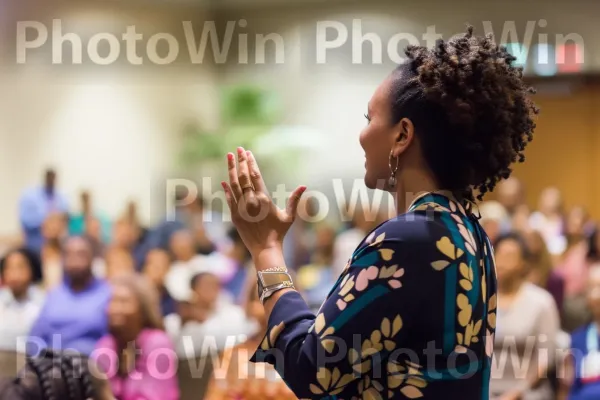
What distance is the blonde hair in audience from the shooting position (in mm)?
2311

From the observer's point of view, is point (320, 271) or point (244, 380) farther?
point (320, 271)

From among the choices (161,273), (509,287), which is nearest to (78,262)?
(161,273)

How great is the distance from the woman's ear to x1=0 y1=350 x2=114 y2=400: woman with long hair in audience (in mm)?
1075

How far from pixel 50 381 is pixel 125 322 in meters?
0.75

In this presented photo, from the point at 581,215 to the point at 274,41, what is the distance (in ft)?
4.53

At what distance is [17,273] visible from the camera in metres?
2.56

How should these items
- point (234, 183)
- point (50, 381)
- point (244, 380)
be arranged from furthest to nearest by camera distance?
point (244, 380) < point (50, 381) < point (234, 183)

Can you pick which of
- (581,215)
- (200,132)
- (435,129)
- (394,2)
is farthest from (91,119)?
(435,129)

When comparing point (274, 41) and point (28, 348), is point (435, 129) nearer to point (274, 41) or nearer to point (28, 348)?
point (274, 41)

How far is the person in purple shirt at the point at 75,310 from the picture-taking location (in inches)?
91.7

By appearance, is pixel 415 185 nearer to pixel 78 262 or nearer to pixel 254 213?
pixel 254 213

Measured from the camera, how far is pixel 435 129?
2.45 ft

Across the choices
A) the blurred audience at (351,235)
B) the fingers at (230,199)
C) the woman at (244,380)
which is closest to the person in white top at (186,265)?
the blurred audience at (351,235)

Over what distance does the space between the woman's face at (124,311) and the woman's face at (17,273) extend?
401 mm
